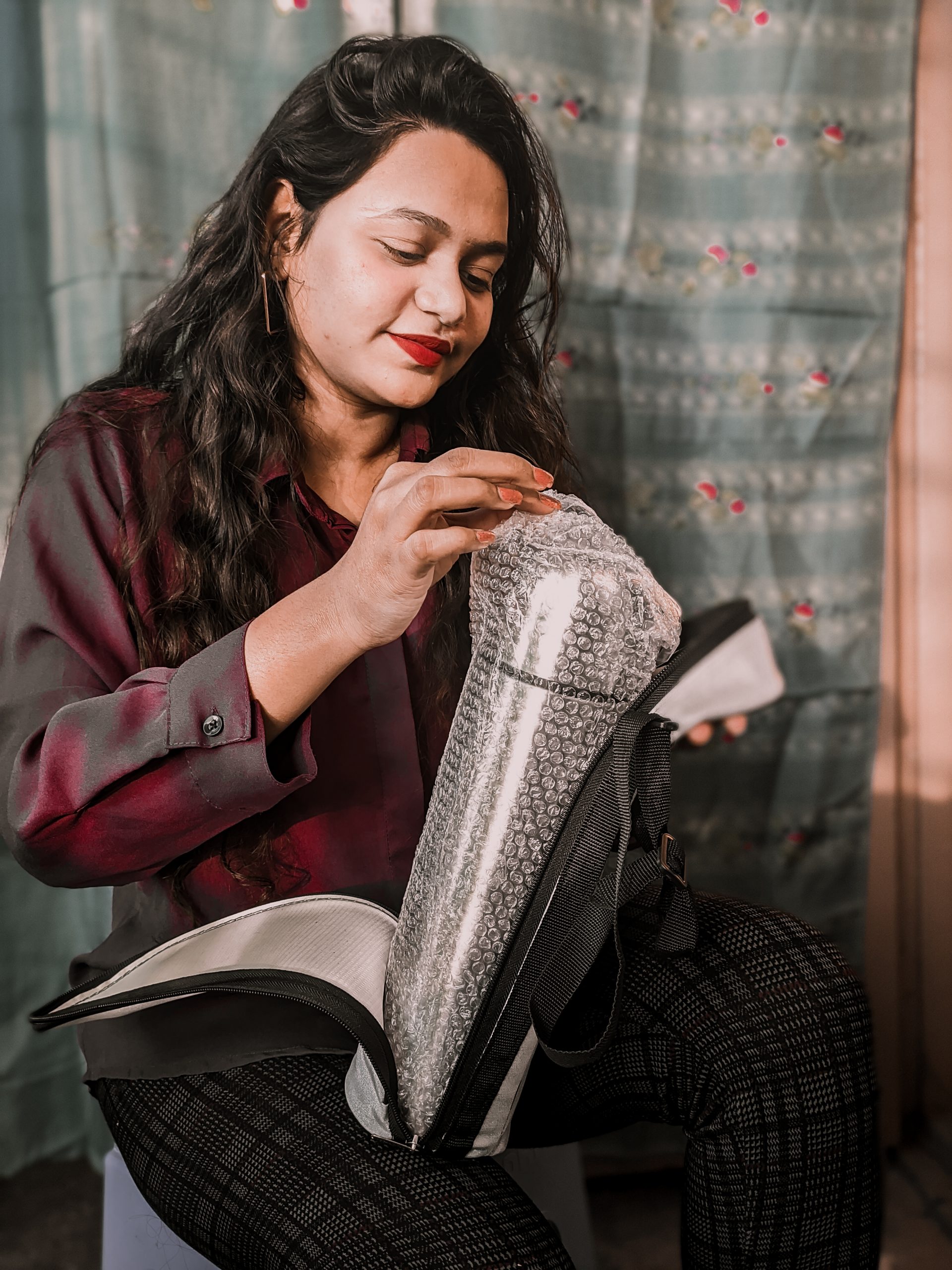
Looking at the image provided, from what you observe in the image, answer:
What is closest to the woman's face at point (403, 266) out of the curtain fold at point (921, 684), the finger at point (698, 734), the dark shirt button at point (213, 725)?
the dark shirt button at point (213, 725)

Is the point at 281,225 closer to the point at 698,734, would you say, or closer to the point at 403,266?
the point at 403,266

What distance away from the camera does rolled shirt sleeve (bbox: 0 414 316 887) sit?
650 millimetres

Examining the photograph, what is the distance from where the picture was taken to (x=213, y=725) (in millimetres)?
646

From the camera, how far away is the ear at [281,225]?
0.78 m

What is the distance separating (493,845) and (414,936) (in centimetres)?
10

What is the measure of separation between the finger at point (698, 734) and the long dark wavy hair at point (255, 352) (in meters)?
0.28

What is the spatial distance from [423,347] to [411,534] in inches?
8.8

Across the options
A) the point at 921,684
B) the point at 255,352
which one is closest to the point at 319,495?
the point at 255,352

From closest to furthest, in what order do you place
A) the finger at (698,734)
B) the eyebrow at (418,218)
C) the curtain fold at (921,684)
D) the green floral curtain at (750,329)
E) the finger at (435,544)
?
the finger at (435,544) → the eyebrow at (418,218) → the finger at (698,734) → the green floral curtain at (750,329) → the curtain fold at (921,684)

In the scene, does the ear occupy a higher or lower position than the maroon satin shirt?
higher

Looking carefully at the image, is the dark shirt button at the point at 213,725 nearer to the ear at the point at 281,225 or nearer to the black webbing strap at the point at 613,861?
the black webbing strap at the point at 613,861

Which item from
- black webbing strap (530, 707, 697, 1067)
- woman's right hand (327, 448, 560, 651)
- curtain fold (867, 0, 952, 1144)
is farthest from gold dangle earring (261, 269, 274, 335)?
curtain fold (867, 0, 952, 1144)

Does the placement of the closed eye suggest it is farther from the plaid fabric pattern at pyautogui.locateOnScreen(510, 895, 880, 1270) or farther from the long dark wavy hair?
the plaid fabric pattern at pyautogui.locateOnScreen(510, 895, 880, 1270)

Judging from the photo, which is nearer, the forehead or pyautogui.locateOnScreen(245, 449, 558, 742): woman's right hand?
pyautogui.locateOnScreen(245, 449, 558, 742): woman's right hand
